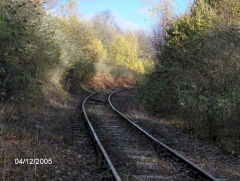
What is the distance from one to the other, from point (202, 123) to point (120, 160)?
13.1 feet

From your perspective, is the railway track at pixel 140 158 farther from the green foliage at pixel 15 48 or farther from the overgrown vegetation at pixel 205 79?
the green foliage at pixel 15 48

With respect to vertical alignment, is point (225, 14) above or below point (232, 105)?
above

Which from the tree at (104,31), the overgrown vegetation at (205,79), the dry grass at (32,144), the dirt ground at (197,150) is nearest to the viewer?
the dry grass at (32,144)

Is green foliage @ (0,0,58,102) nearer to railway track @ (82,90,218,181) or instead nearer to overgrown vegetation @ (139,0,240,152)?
railway track @ (82,90,218,181)

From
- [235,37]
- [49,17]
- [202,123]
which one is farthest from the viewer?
[49,17]

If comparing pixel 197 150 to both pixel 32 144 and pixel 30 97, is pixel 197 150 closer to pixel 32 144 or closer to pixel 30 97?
pixel 32 144

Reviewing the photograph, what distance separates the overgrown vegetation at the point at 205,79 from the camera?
844 centimetres

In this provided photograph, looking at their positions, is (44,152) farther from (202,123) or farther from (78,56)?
(78,56)

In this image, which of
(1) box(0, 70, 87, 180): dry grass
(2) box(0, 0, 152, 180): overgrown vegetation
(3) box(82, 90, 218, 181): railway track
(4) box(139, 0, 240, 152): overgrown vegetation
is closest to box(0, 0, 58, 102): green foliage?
(2) box(0, 0, 152, 180): overgrown vegetation

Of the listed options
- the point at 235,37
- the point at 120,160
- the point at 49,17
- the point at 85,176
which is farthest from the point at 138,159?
the point at 49,17

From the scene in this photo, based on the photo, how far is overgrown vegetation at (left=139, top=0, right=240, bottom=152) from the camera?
844 centimetres

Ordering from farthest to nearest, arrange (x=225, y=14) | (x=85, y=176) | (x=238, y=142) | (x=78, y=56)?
(x=78, y=56) → (x=225, y=14) → (x=238, y=142) → (x=85, y=176)

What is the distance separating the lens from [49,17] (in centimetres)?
1557

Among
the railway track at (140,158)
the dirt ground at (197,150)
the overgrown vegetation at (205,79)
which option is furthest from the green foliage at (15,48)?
the overgrown vegetation at (205,79)
